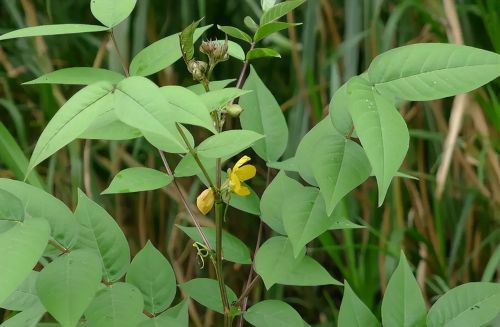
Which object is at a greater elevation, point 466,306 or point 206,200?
point 206,200

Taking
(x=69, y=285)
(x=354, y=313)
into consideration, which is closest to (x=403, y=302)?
(x=354, y=313)

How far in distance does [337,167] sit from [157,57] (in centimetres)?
16

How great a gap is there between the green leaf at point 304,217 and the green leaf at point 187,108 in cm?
13

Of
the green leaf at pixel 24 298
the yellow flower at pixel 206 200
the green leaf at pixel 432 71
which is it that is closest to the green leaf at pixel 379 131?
the green leaf at pixel 432 71

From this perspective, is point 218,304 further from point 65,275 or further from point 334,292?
point 334,292

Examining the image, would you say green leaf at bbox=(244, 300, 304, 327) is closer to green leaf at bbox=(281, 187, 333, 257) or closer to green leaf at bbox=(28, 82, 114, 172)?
green leaf at bbox=(281, 187, 333, 257)

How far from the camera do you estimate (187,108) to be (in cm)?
46

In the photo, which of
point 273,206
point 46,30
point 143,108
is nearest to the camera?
point 143,108

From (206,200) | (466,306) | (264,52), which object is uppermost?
(264,52)

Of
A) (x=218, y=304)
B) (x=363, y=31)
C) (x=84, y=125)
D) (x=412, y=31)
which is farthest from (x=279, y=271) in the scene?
(x=412, y=31)

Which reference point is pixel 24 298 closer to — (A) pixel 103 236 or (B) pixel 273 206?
(A) pixel 103 236

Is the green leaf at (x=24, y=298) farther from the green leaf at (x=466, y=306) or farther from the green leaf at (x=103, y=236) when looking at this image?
the green leaf at (x=466, y=306)

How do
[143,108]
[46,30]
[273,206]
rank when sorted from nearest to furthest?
[143,108]
[46,30]
[273,206]

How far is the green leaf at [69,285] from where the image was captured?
0.49 m
